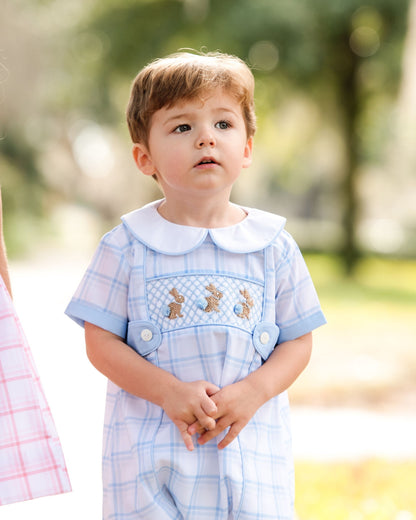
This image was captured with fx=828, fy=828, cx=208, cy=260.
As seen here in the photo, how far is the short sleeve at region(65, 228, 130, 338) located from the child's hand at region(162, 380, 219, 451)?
231mm

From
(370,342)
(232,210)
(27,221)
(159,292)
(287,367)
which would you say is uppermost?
(27,221)

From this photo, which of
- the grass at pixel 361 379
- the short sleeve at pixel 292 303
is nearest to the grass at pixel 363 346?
the grass at pixel 361 379

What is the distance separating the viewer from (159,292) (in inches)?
80.4

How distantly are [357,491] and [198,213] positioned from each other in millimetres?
2194

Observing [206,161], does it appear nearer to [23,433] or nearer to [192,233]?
[192,233]

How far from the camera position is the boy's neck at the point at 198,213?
7.04ft

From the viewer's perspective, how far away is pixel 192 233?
2098mm

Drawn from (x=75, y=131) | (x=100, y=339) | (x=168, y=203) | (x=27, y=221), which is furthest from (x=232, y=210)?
(x=75, y=131)

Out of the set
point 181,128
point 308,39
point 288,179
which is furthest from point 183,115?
point 288,179

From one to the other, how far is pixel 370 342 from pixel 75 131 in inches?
750

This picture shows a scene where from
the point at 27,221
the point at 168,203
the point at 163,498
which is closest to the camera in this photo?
the point at 163,498

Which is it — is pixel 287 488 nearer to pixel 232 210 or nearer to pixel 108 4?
pixel 232 210

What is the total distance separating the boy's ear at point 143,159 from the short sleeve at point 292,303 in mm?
411

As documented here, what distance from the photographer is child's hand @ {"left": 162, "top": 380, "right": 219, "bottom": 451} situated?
6.35ft
